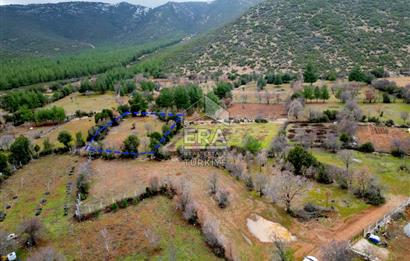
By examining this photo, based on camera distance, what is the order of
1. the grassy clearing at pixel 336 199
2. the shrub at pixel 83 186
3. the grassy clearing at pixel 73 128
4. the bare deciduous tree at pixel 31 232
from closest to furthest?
the bare deciduous tree at pixel 31 232 → the grassy clearing at pixel 336 199 → the shrub at pixel 83 186 → the grassy clearing at pixel 73 128

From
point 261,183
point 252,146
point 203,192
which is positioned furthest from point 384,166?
point 203,192

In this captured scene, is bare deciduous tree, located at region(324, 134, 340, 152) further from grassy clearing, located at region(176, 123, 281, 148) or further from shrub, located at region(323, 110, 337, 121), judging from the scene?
shrub, located at region(323, 110, 337, 121)

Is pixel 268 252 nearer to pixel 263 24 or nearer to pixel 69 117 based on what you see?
pixel 69 117

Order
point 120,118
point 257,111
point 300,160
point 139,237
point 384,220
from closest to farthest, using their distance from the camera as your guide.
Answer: point 139,237, point 384,220, point 300,160, point 120,118, point 257,111

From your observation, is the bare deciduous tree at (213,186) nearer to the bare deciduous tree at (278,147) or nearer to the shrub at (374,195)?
the bare deciduous tree at (278,147)

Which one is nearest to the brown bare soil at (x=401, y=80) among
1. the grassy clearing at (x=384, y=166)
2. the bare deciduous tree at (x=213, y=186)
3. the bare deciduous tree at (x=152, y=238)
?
the grassy clearing at (x=384, y=166)

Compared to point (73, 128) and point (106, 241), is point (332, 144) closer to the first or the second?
point (106, 241)
